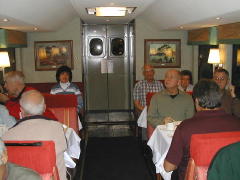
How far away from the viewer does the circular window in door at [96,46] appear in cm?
941

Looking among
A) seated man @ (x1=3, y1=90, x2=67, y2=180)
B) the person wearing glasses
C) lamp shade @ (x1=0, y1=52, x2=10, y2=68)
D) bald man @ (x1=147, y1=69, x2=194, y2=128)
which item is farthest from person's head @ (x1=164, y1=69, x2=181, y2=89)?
lamp shade @ (x1=0, y1=52, x2=10, y2=68)

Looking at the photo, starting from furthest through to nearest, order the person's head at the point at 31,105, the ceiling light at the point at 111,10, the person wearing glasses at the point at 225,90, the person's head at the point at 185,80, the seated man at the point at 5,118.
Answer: the person's head at the point at 185,80
the ceiling light at the point at 111,10
the person wearing glasses at the point at 225,90
the seated man at the point at 5,118
the person's head at the point at 31,105

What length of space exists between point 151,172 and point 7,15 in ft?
10.2

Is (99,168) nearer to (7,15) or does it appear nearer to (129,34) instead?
(7,15)

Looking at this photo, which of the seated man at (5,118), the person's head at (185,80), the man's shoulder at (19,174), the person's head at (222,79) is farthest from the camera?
the person's head at (185,80)

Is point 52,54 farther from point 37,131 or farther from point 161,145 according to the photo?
point 37,131

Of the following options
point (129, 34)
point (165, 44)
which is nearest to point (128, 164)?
point (165, 44)

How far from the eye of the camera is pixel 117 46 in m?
9.46

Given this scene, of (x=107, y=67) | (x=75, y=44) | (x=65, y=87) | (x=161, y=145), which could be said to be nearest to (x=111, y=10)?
(x=65, y=87)

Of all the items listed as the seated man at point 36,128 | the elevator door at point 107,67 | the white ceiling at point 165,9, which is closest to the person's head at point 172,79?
the white ceiling at point 165,9

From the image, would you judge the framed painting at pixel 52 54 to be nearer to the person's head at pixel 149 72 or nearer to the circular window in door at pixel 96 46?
the circular window in door at pixel 96 46

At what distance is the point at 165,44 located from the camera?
8.75 m

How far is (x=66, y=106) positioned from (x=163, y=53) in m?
4.08

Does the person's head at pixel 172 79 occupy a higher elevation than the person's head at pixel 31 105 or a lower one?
higher
